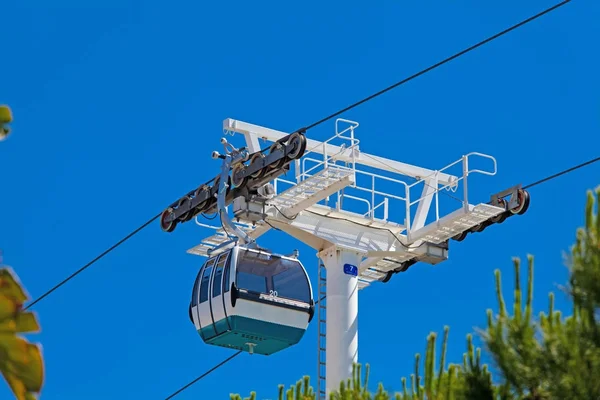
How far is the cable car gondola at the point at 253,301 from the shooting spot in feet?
60.7

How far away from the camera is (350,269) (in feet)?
70.5

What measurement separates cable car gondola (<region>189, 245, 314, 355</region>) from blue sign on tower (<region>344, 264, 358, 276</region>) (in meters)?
2.11

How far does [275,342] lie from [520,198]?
21.1ft

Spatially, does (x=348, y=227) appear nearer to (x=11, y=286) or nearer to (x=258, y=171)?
(x=258, y=171)

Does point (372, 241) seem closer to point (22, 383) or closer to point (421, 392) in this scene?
point (421, 392)

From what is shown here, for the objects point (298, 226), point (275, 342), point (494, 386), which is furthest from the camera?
point (298, 226)

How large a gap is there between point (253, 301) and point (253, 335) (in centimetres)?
71

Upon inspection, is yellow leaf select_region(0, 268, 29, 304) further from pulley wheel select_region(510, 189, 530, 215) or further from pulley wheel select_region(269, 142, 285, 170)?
pulley wheel select_region(510, 189, 530, 215)

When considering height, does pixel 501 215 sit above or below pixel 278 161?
above

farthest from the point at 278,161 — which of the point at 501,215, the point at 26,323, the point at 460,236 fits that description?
the point at 26,323

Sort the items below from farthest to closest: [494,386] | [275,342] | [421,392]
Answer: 1. [275,342]
2. [421,392]
3. [494,386]

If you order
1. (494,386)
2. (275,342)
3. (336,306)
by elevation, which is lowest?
(494,386)

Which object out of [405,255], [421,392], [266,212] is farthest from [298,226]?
[421,392]

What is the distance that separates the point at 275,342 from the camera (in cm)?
1894
